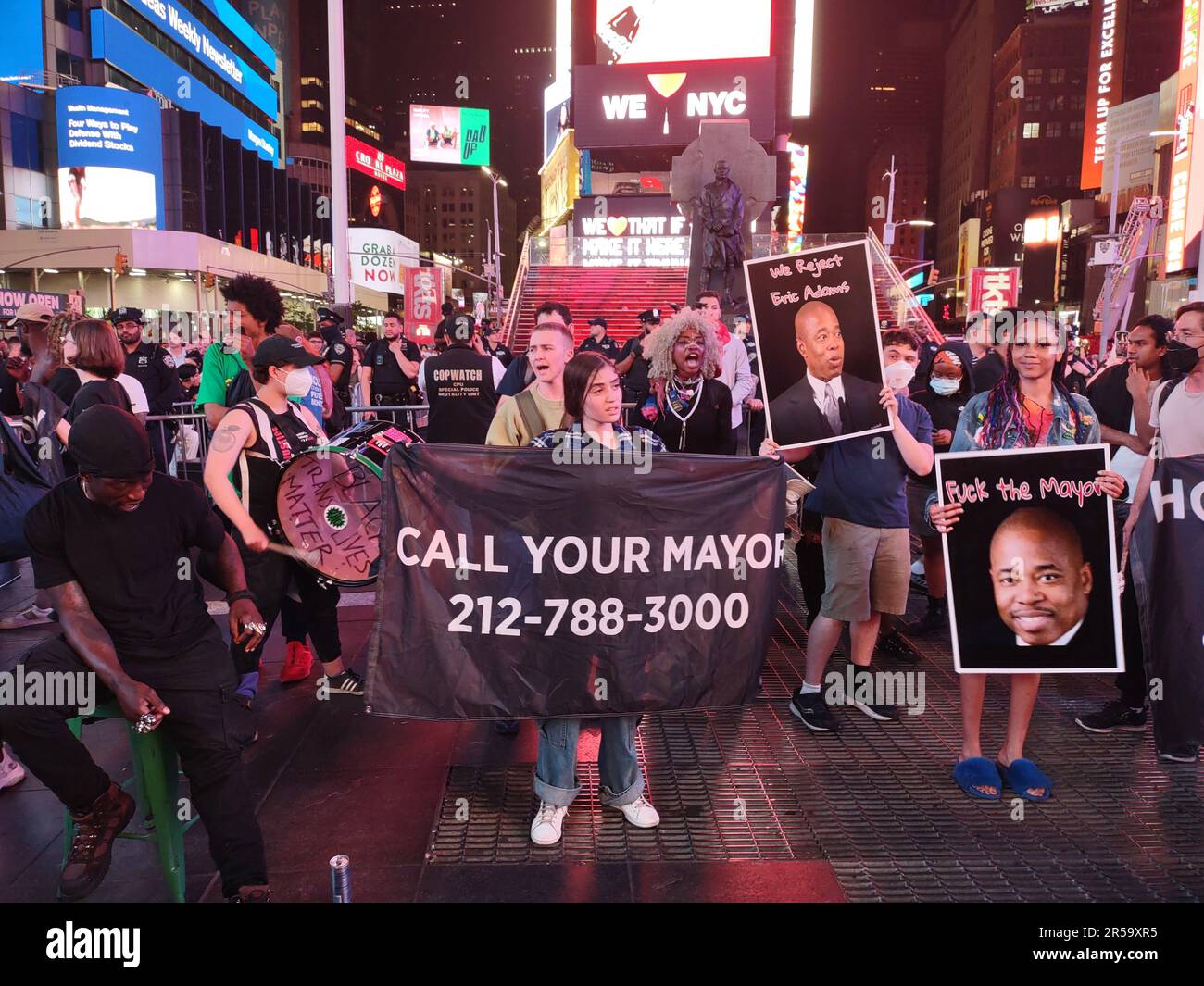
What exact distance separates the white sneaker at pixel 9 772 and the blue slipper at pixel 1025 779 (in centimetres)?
454

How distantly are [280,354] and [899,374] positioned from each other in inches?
130

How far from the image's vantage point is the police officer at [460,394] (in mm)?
8133

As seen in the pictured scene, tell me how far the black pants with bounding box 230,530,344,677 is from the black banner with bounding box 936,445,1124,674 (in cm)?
327

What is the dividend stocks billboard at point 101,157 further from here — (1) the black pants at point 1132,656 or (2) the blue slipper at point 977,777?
(2) the blue slipper at point 977,777

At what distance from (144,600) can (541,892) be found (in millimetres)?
1761

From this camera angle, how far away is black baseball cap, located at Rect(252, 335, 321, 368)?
15.0 ft

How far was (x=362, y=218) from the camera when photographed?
90.1 metres

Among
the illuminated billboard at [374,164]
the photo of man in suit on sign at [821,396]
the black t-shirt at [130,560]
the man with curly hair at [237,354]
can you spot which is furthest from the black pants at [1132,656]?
the illuminated billboard at [374,164]

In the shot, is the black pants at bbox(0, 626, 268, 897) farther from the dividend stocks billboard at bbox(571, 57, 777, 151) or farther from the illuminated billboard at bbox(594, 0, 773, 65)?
the illuminated billboard at bbox(594, 0, 773, 65)

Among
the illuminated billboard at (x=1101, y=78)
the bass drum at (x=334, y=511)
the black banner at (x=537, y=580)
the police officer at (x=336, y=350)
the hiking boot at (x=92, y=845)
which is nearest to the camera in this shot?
the hiking boot at (x=92, y=845)

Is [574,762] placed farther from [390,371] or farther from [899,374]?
[390,371]

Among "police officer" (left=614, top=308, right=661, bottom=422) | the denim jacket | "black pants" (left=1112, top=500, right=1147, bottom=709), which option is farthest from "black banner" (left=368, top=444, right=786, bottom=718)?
"police officer" (left=614, top=308, right=661, bottom=422)
